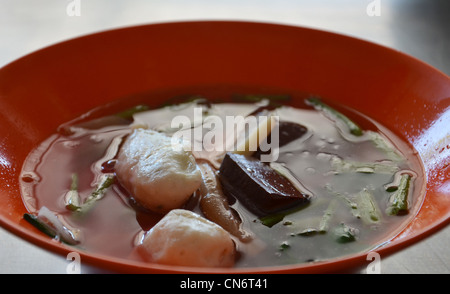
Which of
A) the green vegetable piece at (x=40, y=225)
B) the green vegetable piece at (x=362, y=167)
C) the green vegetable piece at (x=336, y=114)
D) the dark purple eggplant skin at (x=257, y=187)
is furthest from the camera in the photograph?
the green vegetable piece at (x=336, y=114)

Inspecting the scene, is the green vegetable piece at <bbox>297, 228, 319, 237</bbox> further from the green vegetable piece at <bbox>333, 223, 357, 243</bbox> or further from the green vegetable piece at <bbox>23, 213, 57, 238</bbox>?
the green vegetable piece at <bbox>23, 213, 57, 238</bbox>

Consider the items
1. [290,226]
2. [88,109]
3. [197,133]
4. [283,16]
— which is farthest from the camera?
[283,16]

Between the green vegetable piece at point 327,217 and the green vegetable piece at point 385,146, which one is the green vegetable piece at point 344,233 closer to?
the green vegetable piece at point 327,217

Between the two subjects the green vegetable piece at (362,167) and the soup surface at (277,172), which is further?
the green vegetable piece at (362,167)

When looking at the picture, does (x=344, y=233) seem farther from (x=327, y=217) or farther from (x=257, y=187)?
(x=257, y=187)

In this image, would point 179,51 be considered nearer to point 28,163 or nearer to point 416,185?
point 28,163

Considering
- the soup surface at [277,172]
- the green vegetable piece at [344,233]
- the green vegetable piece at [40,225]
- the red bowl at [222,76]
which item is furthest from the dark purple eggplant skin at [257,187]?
the green vegetable piece at [40,225]
